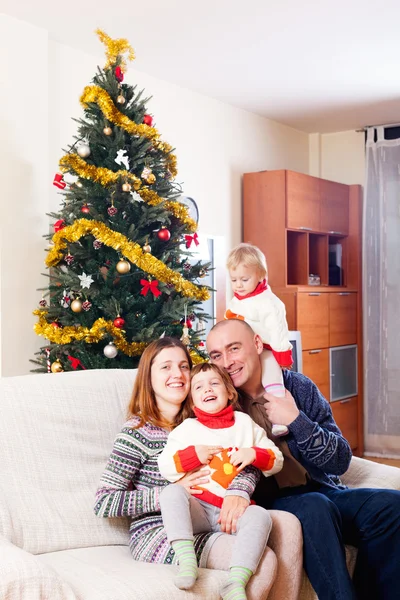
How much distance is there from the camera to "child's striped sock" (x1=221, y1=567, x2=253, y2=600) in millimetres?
1978

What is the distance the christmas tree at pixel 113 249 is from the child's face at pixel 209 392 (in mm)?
1298

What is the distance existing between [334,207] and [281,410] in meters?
4.33

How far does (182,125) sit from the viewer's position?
550 cm

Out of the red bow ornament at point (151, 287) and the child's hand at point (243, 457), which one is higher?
the red bow ornament at point (151, 287)

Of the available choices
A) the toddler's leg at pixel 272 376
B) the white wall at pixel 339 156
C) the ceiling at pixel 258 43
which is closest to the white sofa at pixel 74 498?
the toddler's leg at pixel 272 376

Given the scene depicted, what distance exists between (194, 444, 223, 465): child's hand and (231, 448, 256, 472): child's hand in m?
0.06

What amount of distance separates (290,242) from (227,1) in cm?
275

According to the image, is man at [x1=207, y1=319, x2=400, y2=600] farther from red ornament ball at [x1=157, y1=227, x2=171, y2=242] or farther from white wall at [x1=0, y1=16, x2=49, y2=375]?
white wall at [x1=0, y1=16, x2=49, y2=375]

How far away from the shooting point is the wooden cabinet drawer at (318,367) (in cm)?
598

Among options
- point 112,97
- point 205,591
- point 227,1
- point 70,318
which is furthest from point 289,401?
point 227,1

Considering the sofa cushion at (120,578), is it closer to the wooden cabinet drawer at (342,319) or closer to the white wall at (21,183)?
the white wall at (21,183)

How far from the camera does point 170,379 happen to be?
2416 mm

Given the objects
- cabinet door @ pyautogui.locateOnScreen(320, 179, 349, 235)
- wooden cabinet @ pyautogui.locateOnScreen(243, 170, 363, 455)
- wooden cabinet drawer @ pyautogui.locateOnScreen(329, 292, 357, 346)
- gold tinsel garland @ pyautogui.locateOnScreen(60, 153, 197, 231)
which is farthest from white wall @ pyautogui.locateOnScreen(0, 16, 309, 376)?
wooden cabinet drawer @ pyautogui.locateOnScreen(329, 292, 357, 346)

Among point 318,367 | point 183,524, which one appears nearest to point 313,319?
point 318,367
